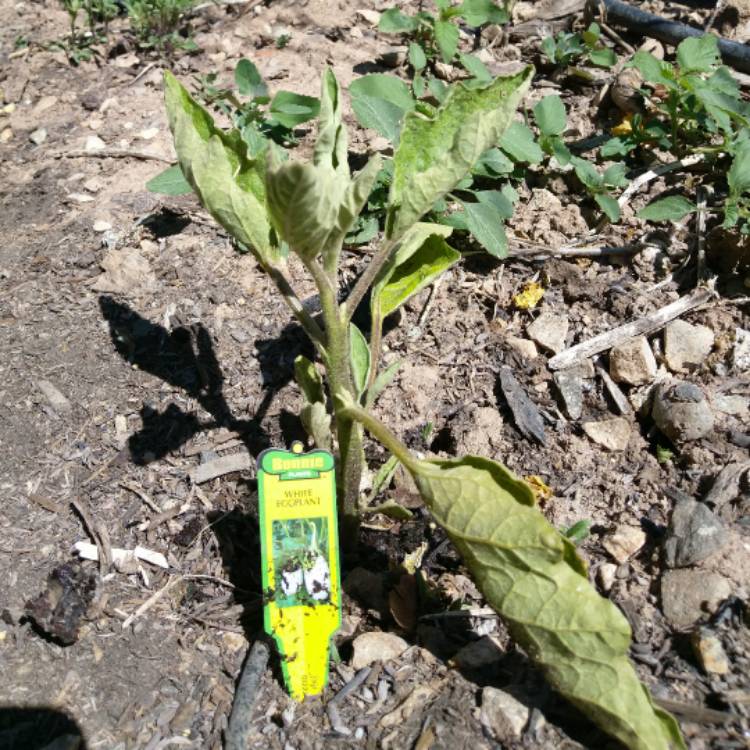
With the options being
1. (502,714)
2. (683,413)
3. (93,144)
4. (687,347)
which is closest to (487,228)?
(687,347)

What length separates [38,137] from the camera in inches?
124

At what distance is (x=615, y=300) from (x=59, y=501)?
61.1 inches

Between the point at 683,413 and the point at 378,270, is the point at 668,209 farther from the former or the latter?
the point at 378,270

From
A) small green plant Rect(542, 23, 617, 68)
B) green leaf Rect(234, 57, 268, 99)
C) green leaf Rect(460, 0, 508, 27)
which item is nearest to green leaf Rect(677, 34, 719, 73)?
small green plant Rect(542, 23, 617, 68)

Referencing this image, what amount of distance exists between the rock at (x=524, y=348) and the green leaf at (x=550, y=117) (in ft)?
2.34

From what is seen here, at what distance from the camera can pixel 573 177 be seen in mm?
2623

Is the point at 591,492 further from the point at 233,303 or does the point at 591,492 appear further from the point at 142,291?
the point at 142,291

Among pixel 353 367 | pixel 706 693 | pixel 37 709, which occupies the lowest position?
pixel 37 709

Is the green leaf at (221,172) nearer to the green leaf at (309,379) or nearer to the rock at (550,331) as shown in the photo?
the green leaf at (309,379)

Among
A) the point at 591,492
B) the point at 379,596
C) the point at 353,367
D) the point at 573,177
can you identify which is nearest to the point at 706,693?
the point at 591,492

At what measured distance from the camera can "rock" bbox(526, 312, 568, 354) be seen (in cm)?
221

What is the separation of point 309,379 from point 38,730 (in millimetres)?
867

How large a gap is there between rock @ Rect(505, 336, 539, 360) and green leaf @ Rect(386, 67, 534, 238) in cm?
78

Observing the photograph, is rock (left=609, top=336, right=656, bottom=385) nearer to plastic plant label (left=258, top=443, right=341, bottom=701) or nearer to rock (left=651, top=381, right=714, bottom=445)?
rock (left=651, top=381, right=714, bottom=445)
